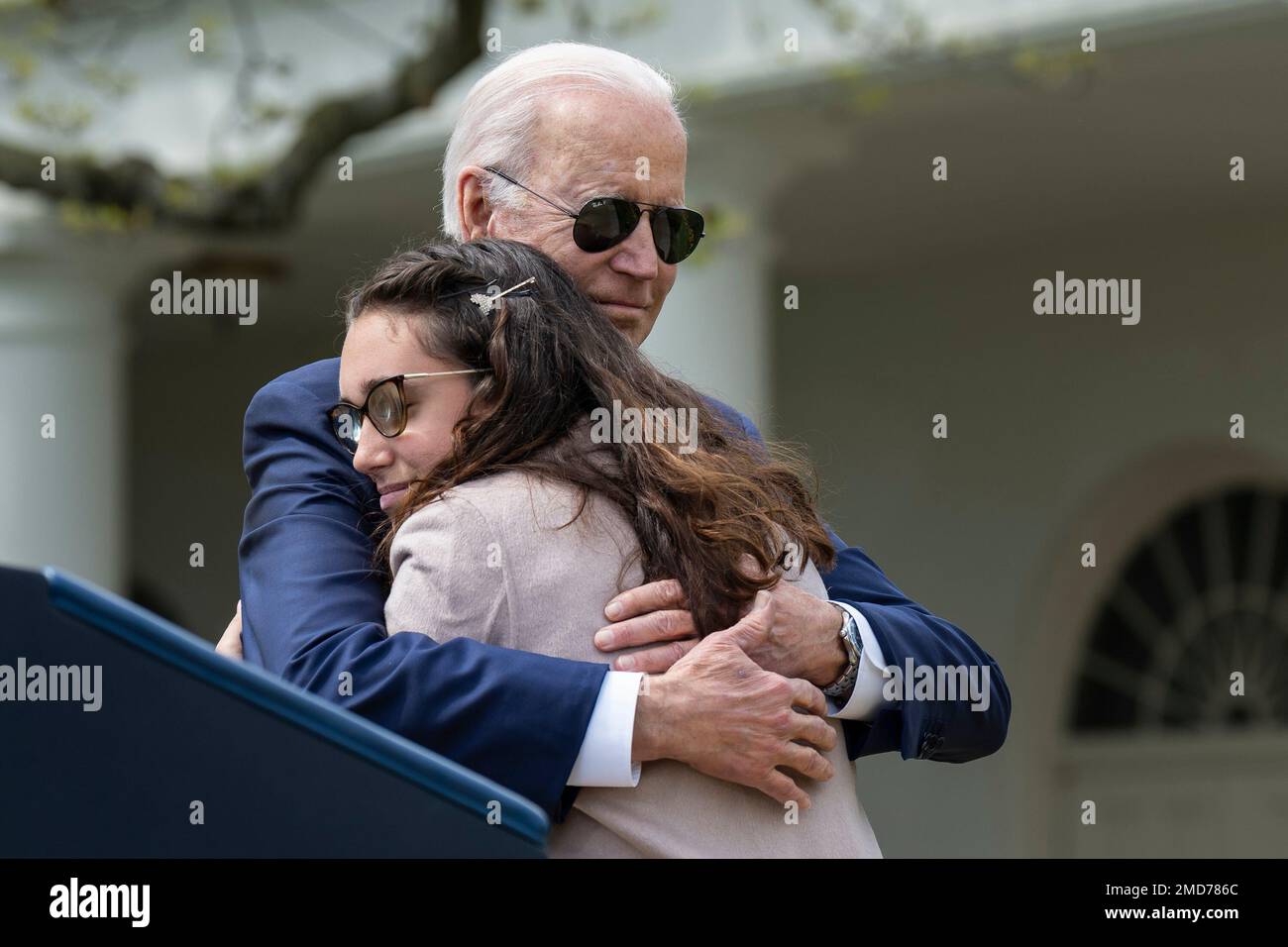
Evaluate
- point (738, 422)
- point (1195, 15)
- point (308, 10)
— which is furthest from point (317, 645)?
point (308, 10)

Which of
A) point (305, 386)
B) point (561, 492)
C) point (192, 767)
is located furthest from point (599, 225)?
point (192, 767)

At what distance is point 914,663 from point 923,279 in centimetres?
800

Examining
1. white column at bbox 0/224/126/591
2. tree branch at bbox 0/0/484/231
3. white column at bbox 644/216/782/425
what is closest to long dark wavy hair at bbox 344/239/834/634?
tree branch at bbox 0/0/484/231

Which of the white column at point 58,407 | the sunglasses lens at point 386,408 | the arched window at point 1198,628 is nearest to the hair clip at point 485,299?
the sunglasses lens at point 386,408

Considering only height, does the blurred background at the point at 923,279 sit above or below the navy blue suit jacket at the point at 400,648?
above

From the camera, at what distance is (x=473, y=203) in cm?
265

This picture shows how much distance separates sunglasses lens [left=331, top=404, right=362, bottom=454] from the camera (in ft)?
6.93

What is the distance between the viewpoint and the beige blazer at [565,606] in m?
1.81

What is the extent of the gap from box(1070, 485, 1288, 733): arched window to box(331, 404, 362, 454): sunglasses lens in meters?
7.80

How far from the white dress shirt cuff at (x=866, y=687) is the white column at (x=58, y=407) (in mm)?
6942

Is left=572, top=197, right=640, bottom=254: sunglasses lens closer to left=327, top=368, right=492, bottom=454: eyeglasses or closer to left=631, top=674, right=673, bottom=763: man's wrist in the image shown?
left=327, top=368, right=492, bottom=454: eyeglasses

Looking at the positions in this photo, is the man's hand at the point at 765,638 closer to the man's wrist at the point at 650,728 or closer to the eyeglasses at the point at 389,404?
the man's wrist at the point at 650,728

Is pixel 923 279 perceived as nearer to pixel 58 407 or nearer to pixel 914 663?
pixel 58 407
